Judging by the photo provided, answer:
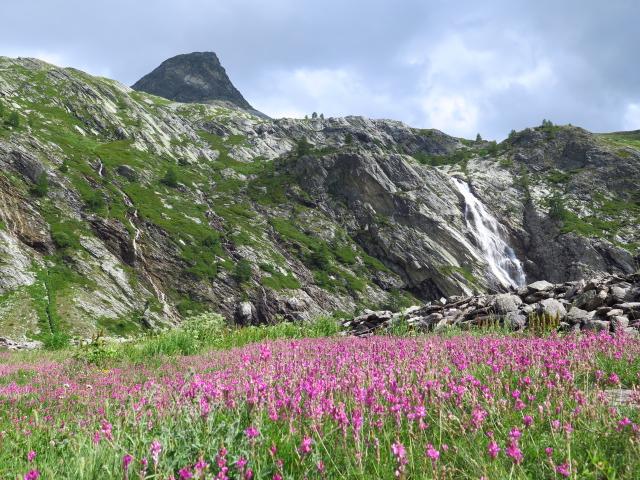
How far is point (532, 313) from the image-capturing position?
10992mm

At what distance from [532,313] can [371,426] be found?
9338 mm

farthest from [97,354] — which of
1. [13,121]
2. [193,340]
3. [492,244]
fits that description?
[492,244]

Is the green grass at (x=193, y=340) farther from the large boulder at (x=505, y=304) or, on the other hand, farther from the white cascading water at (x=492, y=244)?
the white cascading water at (x=492, y=244)

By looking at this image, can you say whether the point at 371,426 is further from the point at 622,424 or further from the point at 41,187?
the point at 41,187

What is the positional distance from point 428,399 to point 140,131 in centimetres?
17225

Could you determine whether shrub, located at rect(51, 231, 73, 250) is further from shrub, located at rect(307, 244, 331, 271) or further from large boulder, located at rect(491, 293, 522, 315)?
large boulder, located at rect(491, 293, 522, 315)

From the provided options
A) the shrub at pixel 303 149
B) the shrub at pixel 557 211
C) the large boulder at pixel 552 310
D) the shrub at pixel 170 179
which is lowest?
the large boulder at pixel 552 310

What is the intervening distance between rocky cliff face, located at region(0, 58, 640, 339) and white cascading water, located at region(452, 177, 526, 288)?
1.04 metres

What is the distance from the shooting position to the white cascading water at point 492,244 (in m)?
112

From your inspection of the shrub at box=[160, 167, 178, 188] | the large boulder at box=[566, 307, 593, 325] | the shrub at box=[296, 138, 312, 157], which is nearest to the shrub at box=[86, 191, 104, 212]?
the shrub at box=[160, 167, 178, 188]

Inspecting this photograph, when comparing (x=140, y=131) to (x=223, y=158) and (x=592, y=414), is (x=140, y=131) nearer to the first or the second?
(x=223, y=158)

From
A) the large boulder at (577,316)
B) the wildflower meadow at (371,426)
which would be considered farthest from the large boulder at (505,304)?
the wildflower meadow at (371,426)

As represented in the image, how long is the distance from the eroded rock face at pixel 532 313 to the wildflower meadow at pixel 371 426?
4174 mm

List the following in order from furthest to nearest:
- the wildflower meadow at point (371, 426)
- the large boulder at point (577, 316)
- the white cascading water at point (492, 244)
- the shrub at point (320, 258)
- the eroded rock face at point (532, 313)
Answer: the white cascading water at point (492, 244), the shrub at point (320, 258), the large boulder at point (577, 316), the eroded rock face at point (532, 313), the wildflower meadow at point (371, 426)
